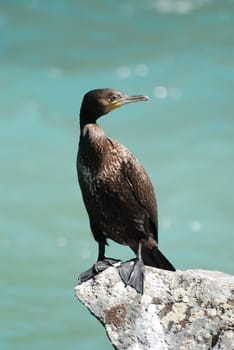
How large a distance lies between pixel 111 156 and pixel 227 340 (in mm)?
2052

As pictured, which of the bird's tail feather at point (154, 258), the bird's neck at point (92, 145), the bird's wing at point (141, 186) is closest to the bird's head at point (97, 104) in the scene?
the bird's neck at point (92, 145)

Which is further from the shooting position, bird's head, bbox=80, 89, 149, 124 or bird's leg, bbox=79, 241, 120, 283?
bird's head, bbox=80, 89, 149, 124

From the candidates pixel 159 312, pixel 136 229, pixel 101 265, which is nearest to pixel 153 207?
pixel 136 229

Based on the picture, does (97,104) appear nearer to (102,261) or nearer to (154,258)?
(102,261)

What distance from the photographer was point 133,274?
5988 mm

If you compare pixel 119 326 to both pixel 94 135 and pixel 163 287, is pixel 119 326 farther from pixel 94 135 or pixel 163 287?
pixel 94 135

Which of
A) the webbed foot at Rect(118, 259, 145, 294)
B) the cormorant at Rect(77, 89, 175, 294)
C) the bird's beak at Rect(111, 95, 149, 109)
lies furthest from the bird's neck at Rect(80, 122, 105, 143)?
the webbed foot at Rect(118, 259, 145, 294)

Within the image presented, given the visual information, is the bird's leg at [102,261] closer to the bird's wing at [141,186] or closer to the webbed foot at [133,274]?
the webbed foot at [133,274]

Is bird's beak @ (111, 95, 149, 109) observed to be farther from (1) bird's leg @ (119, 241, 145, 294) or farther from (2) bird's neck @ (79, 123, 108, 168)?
(1) bird's leg @ (119, 241, 145, 294)

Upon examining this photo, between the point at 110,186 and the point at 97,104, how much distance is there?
0.82 metres

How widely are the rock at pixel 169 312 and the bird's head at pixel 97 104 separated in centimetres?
169

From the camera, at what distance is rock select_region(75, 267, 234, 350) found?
5734 mm

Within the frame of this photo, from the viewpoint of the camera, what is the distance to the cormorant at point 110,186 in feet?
21.6

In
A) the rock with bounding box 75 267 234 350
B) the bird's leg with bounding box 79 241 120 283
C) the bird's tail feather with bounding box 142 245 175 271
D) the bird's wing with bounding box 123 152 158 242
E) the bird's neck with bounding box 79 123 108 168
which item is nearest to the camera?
the rock with bounding box 75 267 234 350
